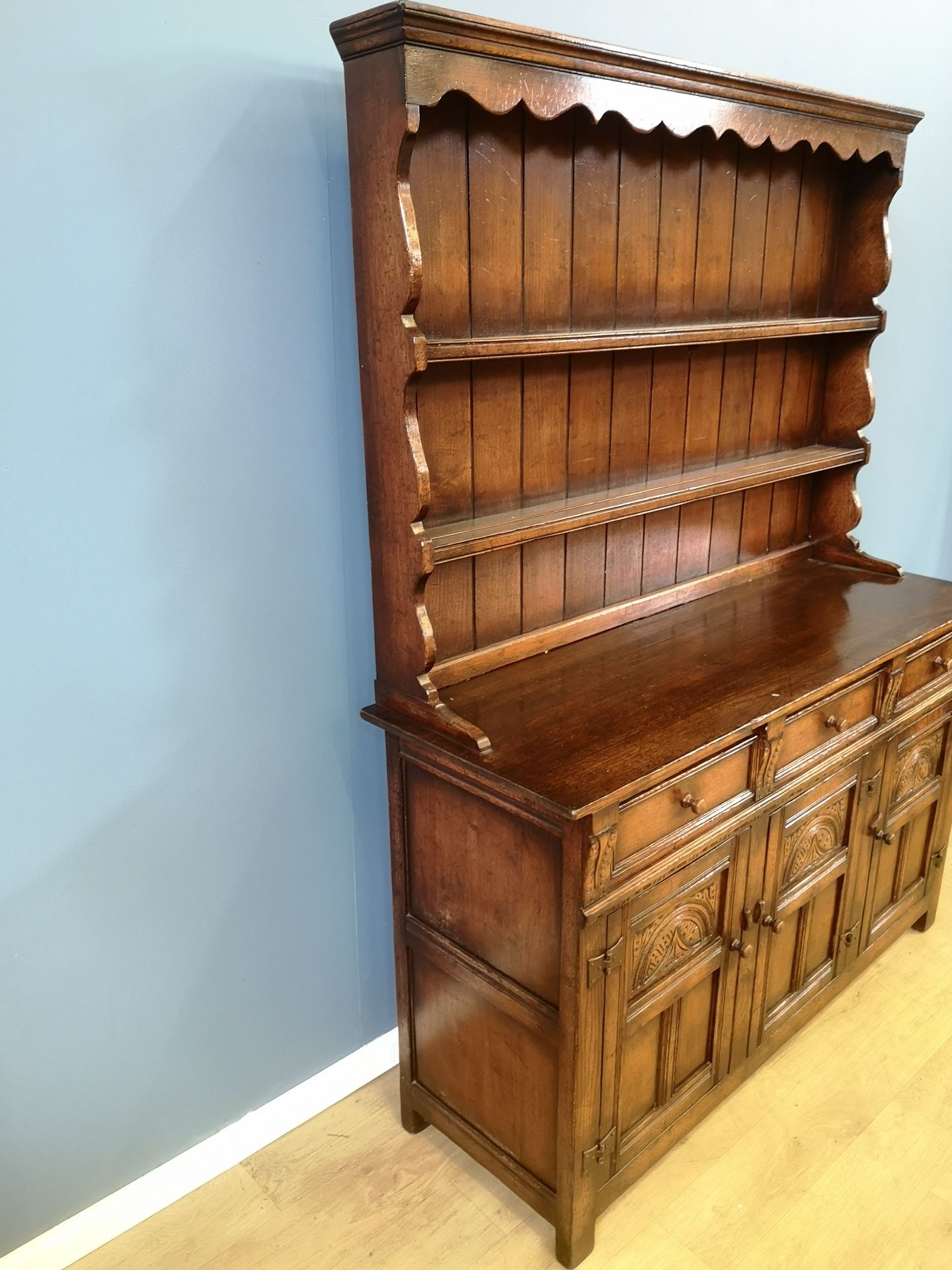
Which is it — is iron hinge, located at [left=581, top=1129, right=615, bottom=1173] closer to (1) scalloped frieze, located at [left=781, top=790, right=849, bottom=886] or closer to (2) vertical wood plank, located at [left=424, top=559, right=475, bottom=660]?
(1) scalloped frieze, located at [left=781, top=790, right=849, bottom=886]

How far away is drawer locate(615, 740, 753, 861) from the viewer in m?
1.46

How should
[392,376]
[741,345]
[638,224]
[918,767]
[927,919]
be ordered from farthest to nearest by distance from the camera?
1. [927,919]
2. [918,767]
3. [741,345]
4. [638,224]
5. [392,376]

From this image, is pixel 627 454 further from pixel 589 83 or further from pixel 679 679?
pixel 589 83

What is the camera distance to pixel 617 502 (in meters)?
1.73

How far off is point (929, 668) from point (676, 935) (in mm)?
875

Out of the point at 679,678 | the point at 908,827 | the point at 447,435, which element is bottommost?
the point at 908,827

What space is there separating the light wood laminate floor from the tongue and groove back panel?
978 millimetres

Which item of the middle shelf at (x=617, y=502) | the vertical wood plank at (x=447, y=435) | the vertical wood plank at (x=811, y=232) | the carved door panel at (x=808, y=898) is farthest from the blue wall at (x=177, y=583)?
the carved door panel at (x=808, y=898)

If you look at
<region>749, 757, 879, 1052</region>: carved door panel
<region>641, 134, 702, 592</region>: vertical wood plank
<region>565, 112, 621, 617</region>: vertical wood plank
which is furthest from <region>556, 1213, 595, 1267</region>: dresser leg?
<region>641, 134, 702, 592</region>: vertical wood plank

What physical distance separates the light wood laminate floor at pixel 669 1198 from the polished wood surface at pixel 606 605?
0.28 feet

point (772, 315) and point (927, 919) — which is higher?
point (772, 315)

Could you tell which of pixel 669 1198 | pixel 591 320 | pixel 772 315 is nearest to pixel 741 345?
pixel 772 315

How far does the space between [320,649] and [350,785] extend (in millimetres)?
277

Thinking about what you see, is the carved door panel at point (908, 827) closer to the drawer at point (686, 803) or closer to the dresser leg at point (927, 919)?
the dresser leg at point (927, 919)
